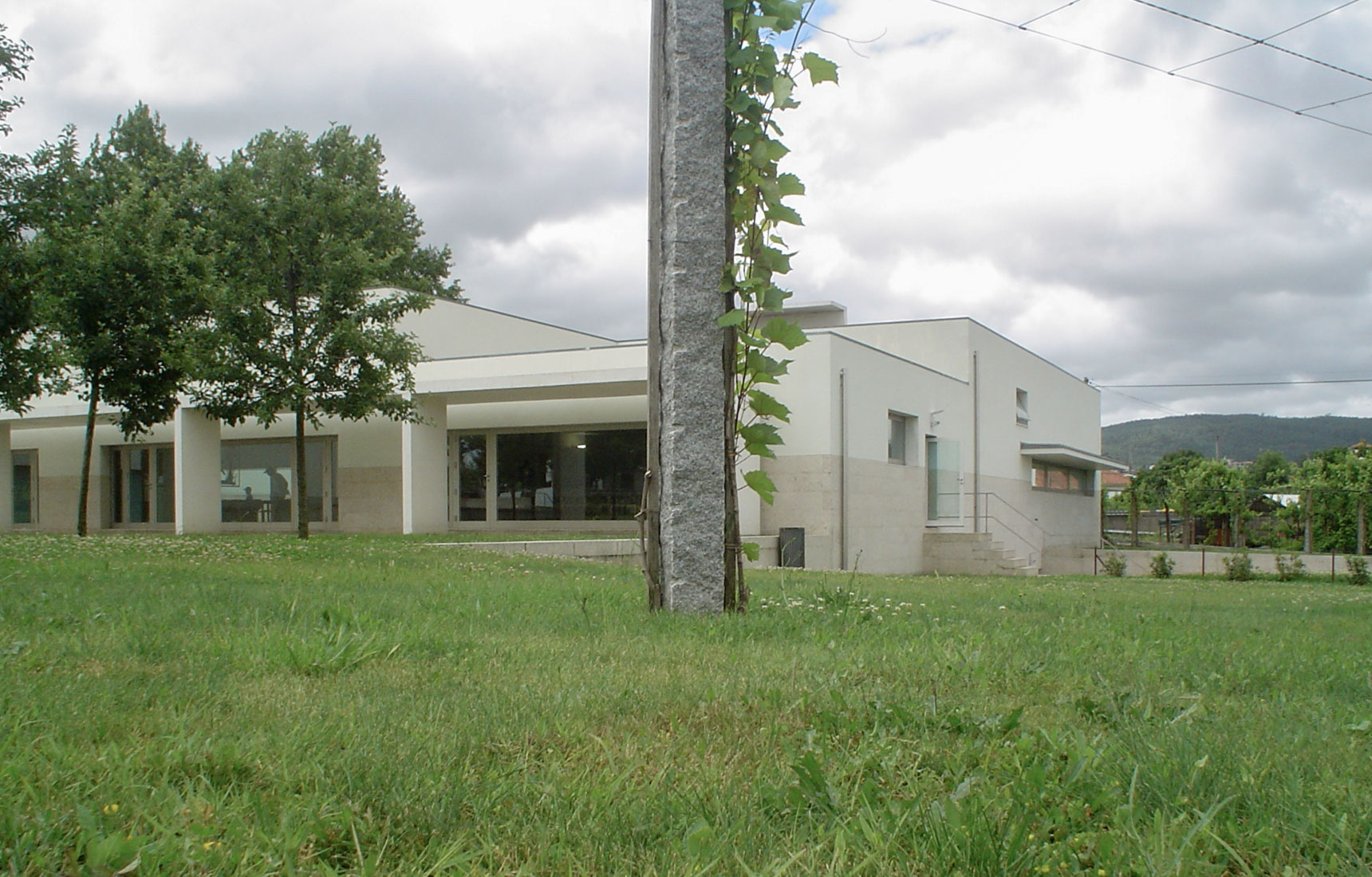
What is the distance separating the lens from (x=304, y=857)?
6.66 feet

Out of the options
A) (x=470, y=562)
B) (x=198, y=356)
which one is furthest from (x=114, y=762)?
(x=198, y=356)

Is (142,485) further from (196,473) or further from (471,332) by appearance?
(471,332)

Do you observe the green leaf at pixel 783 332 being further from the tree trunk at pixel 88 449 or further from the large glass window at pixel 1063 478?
the large glass window at pixel 1063 478

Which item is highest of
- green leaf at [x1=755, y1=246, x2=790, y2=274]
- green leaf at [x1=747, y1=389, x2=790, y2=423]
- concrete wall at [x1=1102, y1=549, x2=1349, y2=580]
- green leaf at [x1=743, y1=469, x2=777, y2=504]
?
green leaf at [x1=755, y1=246, x2=790, y2=274]

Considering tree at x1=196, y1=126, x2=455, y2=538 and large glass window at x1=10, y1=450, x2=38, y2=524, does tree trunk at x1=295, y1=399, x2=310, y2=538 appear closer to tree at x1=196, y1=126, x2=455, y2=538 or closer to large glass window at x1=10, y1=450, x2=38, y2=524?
tree at x1=196, y1=126, x2=455, y2=538

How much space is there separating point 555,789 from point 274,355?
48.9ft

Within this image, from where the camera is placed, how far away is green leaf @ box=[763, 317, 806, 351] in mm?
5742

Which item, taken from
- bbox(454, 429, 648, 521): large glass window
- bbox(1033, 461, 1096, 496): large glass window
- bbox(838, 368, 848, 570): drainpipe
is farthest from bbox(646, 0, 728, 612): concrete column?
bbox(1033, 461, 1096, 496): large glass window

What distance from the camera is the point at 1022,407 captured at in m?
31.3

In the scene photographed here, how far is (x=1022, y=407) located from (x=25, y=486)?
95.9 feet

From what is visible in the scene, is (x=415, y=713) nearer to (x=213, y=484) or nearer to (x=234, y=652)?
(x=234, y=652)

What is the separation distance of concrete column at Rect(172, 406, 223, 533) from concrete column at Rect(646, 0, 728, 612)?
19920 mm

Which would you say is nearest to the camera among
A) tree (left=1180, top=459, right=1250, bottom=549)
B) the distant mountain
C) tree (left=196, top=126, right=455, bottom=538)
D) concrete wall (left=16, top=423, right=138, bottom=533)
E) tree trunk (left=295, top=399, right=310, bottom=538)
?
tree (left=196, top=126, right=455, bottom=538)

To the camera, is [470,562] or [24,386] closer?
[470,562]
